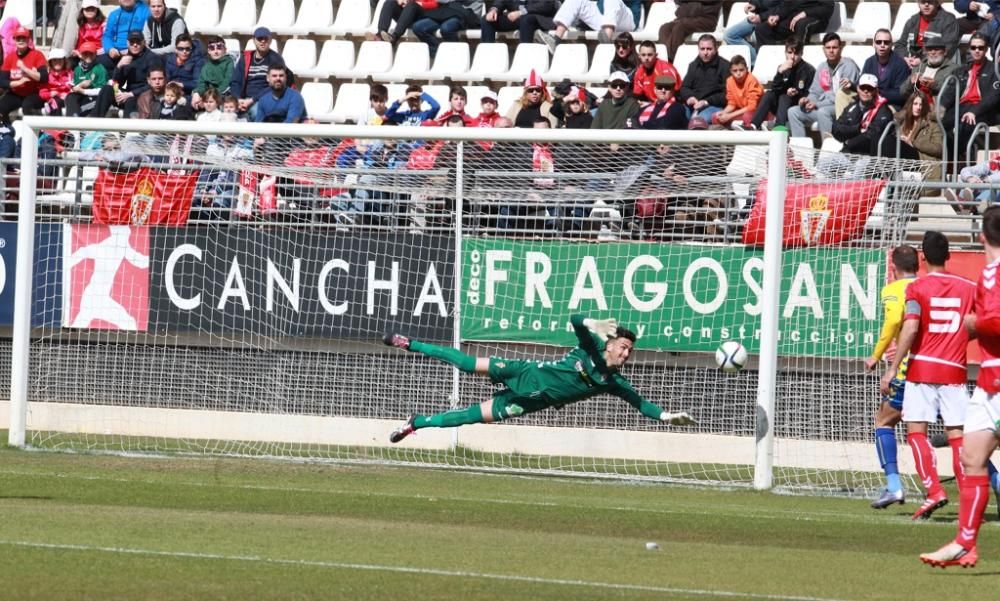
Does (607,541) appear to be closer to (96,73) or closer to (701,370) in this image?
(701,370)

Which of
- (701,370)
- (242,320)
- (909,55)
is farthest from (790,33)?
(242,320)

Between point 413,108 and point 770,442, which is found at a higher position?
point 413,108

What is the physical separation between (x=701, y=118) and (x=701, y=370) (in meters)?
4.84

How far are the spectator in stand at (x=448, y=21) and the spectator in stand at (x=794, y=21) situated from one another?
454cm

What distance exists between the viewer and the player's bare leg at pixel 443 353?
13922mm

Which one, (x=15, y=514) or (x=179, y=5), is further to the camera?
(x=179, y=5)

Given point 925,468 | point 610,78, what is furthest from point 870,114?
point 925,468

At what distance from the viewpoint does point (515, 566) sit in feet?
29.7

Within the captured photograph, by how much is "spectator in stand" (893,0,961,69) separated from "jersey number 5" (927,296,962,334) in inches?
341

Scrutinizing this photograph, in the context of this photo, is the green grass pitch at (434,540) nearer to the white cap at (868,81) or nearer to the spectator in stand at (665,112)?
the white cap at (868,81)

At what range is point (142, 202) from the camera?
17.3m

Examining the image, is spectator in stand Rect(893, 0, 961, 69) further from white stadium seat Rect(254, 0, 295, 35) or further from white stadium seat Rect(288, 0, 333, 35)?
white stadium seat Rect(254, 0, 295, 35)

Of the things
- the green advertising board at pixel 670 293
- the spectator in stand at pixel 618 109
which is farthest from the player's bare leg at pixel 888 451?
the spectator in stand at pixel 618 109

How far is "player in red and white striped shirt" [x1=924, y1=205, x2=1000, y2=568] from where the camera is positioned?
8.84m
